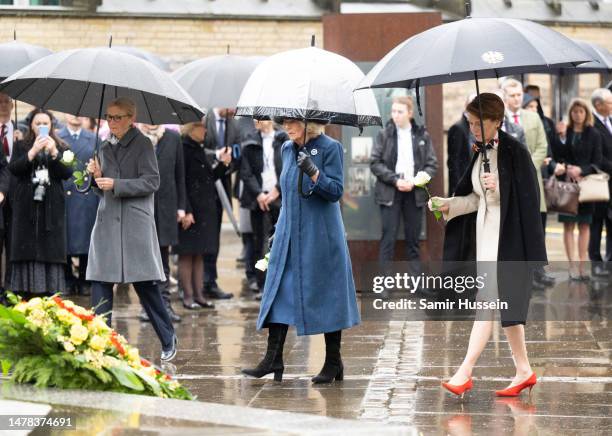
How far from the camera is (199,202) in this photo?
13.6 metres

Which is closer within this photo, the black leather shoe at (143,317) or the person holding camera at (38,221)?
the person holding camera at (38,221)

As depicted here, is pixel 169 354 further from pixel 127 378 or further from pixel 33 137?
pixel 127 378

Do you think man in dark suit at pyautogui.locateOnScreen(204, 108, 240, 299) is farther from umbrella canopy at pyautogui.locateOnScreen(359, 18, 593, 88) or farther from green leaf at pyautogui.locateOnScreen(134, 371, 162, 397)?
green leaf at pyautogui.locateOnScreen(134, 371, 162, 397)

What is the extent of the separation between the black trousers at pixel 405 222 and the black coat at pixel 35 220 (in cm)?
348

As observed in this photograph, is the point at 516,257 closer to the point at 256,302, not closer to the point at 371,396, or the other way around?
the point at 371,396

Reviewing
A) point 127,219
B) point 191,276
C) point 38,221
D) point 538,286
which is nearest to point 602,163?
point 538,286

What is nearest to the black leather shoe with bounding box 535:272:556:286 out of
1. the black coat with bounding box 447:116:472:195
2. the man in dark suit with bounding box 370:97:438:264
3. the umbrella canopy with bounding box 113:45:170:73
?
the man in dark suit with bounding box 370:97:438:264

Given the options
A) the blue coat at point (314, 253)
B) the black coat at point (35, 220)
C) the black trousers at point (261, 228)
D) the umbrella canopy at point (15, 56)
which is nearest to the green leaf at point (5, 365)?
the blue coat at point (314, 253)

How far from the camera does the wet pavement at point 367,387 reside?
5562mm

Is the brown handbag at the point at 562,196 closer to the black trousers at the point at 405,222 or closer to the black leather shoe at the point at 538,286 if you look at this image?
the black leather shoe at the point at 538,286

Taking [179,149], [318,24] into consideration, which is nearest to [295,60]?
[179,149]

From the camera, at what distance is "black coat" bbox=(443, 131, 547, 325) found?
8.25m

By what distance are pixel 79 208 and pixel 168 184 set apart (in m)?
1.72

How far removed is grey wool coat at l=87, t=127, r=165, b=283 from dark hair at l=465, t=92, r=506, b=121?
2.66 m
